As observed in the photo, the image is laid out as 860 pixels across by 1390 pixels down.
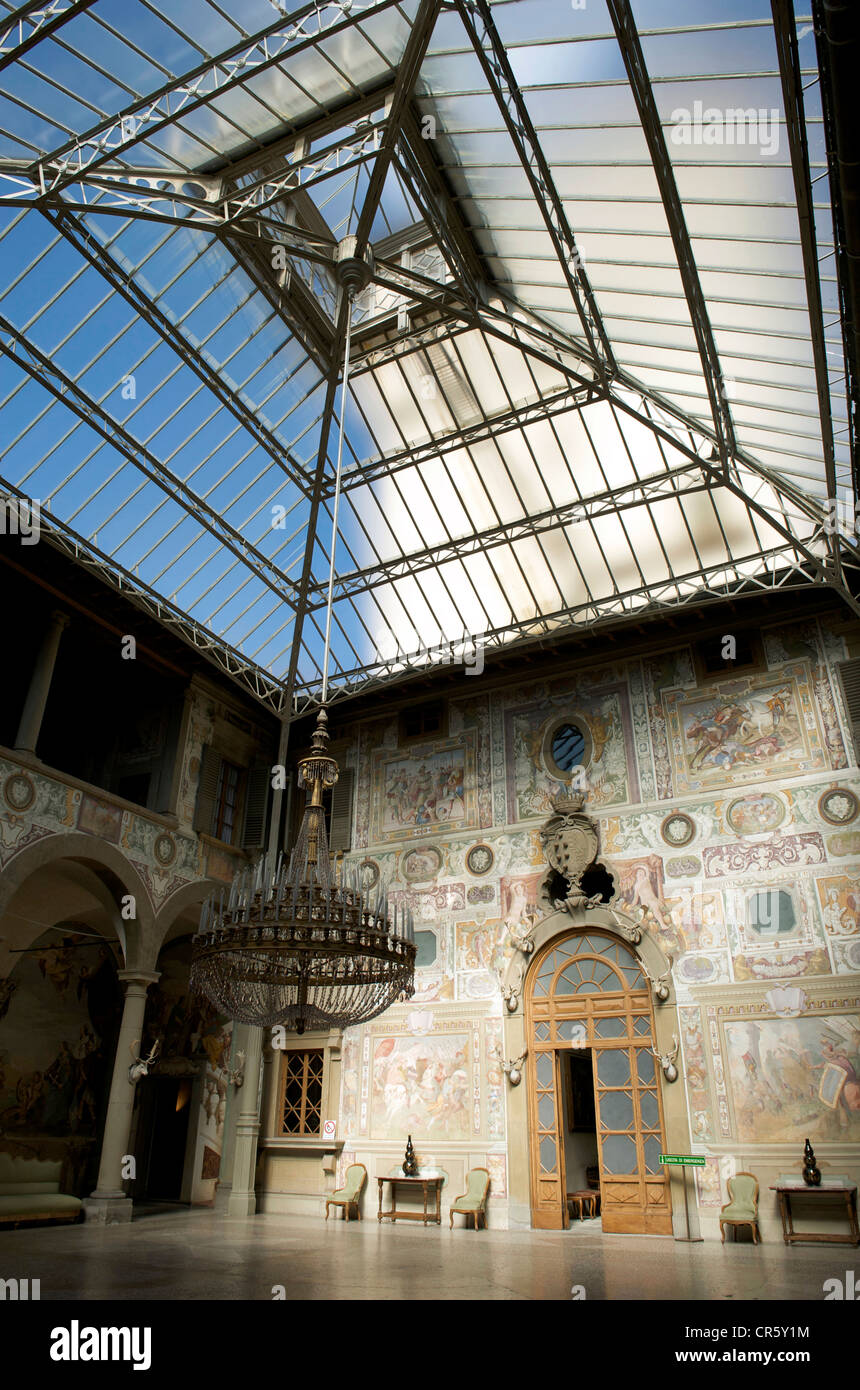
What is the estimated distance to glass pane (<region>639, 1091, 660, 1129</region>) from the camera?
13688 millimetres

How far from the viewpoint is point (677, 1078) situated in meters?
13.6

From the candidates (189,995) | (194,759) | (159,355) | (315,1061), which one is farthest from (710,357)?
(189,995)

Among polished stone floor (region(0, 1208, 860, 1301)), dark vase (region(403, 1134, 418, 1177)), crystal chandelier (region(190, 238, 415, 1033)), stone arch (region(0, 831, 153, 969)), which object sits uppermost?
stone arch (region(0, 831, 153, 969))

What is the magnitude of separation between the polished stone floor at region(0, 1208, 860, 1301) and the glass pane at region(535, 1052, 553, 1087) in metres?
2.15

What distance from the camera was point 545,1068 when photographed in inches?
588

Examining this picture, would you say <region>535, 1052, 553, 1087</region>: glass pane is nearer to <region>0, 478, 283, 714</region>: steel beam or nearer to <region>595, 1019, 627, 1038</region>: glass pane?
<region>595, 1019, 627, 1038</region>: glass pane

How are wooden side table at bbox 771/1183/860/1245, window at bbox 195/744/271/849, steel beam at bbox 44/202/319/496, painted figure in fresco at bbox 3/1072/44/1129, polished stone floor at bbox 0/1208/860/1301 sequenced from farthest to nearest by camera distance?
window at bbox 195/744/271/849 < painted figure in fresco at bbox 3/1072/44/1129 < wooden side table at bbox 771/1183/860/1245 < steel beam at bbox 44/202/319/496 < polished stone floor at bbox 0/1208/860/1301

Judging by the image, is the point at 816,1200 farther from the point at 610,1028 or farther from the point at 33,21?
the point at 33,21

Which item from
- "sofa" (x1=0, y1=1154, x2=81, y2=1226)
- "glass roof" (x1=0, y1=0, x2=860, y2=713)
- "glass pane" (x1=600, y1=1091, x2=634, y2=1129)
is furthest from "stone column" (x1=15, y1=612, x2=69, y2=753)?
"glass pane" (x1=600, y1=1091, x2=634, y2=1129)

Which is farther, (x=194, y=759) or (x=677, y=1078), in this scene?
(x=194, y=759)

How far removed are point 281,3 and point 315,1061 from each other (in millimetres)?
16302

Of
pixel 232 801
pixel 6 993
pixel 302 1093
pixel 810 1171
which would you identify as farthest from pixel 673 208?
pixel 302 1093

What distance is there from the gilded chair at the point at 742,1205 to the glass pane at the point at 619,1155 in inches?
59.1

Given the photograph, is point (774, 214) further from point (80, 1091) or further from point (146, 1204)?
point (146, 1204)
